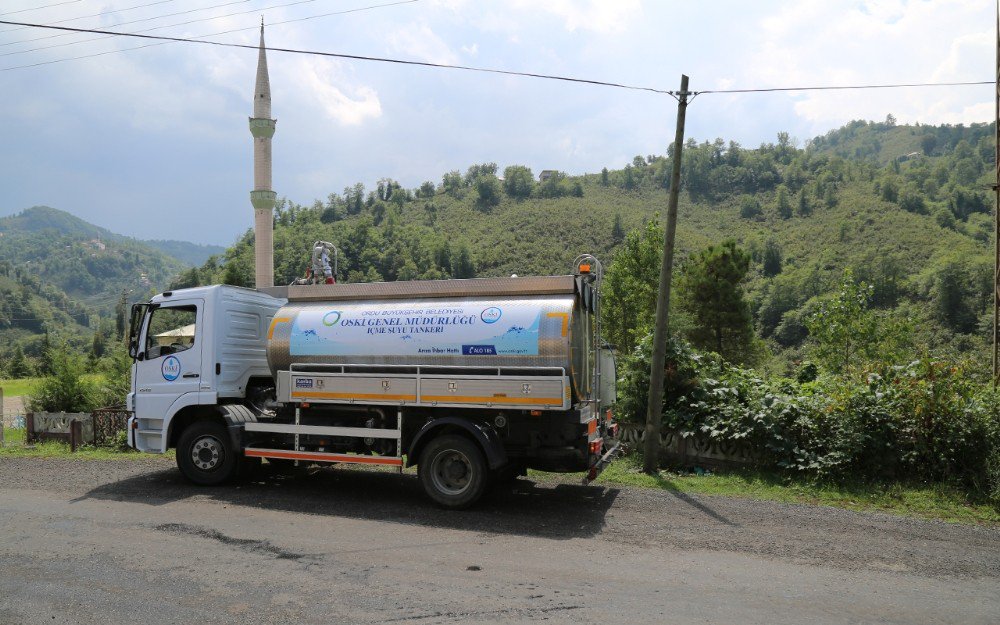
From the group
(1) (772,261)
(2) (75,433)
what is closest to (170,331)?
(2) (75,433)

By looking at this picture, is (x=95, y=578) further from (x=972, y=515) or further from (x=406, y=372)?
(x=972, y=515)

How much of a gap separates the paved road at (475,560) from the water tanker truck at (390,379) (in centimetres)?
Result: 69

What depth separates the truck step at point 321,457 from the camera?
370 inches

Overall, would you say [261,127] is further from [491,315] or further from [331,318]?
[491,315]

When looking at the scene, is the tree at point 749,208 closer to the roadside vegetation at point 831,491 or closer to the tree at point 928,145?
the tree at point 928,145

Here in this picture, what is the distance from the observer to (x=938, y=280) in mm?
72438

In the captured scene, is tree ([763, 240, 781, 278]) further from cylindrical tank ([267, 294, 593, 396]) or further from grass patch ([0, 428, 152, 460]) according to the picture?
cylindrical tank ([267, 294, 593, 396])

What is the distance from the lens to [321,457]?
381 inches

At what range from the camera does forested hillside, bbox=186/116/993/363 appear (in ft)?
253

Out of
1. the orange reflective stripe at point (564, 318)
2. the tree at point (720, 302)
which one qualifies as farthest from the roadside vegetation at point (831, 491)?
the tree at point (720, 302)

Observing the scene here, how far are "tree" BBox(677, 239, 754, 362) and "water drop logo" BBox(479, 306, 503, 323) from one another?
25.5 metres

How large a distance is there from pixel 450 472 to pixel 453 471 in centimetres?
4

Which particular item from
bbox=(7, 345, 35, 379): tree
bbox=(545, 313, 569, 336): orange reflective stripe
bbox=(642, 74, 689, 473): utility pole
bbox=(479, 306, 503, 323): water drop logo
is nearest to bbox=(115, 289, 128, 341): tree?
bbox=(479, 306, 503, 323): water drop logo

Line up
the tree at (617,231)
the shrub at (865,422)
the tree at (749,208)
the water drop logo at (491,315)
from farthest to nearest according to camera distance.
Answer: the tree at (749,208)
the tree at (617,231)
the shrub at (865,422)
the water drop logo at (491,315)
